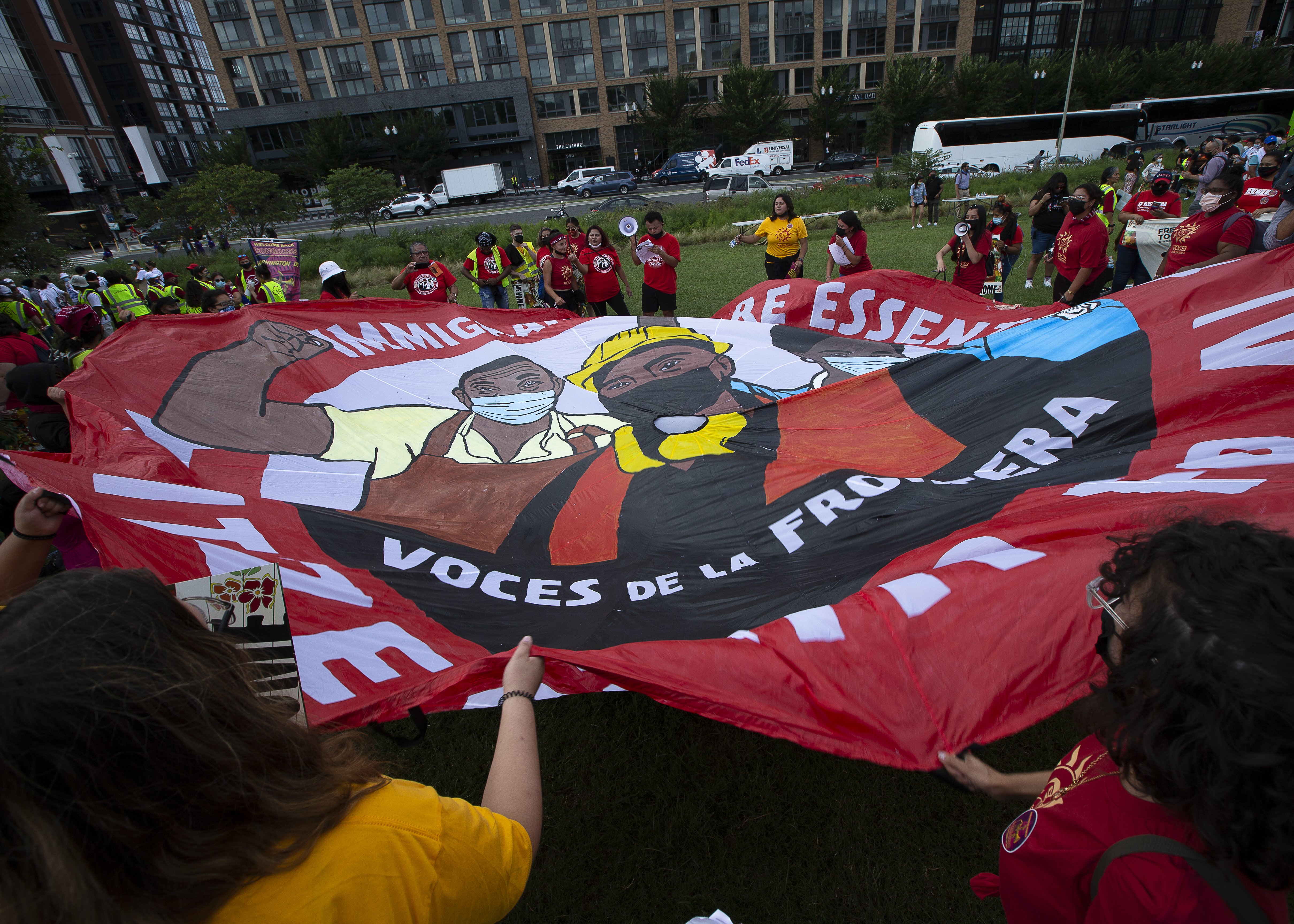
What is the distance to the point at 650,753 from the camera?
3.17 meters

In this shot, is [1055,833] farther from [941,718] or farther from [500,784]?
[500,784]

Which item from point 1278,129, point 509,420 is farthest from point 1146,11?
Result: point 509,420

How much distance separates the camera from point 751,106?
145 feet

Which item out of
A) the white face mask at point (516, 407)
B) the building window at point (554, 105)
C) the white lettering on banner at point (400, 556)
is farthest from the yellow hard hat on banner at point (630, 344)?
the building window at point (554, 105)

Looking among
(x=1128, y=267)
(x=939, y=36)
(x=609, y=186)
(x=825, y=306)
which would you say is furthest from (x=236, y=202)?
(x=939, y=36)

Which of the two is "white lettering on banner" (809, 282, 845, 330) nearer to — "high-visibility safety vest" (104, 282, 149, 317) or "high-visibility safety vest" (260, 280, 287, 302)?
"high-visibility safety vest" (260, 280, 287, 302)

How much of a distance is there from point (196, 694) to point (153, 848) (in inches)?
7.9

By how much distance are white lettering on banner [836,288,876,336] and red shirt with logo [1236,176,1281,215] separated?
233 inches

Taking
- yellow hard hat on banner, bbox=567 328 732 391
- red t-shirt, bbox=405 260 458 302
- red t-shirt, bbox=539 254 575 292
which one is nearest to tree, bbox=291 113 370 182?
red t-shirt, bbox=405 260 458 302

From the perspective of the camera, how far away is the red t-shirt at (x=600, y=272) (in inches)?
335

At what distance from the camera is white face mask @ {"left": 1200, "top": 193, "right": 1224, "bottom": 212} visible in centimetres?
557

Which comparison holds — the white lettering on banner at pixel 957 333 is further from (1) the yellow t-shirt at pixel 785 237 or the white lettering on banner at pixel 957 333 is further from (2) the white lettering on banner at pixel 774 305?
(1) the yellow t-shirt at pixel 785 237

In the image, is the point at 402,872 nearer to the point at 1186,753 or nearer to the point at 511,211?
the point at 1186,753

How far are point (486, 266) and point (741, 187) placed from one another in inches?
753
